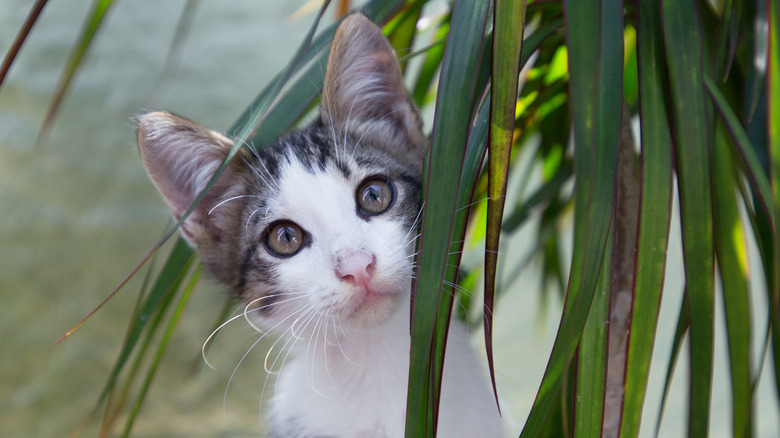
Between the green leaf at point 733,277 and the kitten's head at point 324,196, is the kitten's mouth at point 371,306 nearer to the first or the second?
the kitten's head at point 324,196

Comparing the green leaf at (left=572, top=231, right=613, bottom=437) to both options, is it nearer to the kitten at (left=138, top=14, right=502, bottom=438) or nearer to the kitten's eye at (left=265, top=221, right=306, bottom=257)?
the kitten at (left=138, top=14, right=502, bottom=438)

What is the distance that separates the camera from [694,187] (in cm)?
54

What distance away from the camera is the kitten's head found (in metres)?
0.71

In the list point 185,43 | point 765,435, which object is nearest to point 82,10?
point 185,43

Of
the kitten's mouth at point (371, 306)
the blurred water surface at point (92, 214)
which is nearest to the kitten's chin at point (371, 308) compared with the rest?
the kitten's mouth at point (371, 306)

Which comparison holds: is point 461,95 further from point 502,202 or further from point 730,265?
point 730,265

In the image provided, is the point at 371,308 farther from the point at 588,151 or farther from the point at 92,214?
the point at 92,214

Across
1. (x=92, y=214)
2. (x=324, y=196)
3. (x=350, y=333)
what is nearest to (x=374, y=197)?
(x=324, y=196)

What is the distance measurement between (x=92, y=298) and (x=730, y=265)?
193 centimetres

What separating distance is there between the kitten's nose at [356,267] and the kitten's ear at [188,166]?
221mm

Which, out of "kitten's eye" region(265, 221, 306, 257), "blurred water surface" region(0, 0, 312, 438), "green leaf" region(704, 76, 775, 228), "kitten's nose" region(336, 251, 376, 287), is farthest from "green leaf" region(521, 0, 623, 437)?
"blurred water surface" region(0, 0, 312, 438)

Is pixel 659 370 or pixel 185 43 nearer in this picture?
pixel 659 370

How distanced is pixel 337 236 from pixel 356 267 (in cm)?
6

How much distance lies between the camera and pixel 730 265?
1.97 feet
